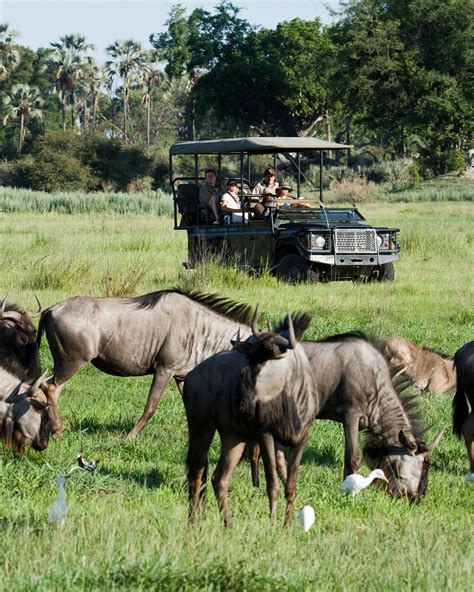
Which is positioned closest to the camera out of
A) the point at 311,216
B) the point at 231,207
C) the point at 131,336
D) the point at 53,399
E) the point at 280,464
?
the point at 280,464

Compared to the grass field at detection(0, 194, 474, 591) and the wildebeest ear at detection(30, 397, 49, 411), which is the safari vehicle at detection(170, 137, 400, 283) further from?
the wildebeest ear at detection(30, 397, 49, 411)

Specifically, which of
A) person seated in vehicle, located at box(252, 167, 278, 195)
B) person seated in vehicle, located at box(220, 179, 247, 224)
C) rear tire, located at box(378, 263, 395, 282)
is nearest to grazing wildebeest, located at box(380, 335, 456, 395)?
rear tire, located at box(378, 263, 395, 282)

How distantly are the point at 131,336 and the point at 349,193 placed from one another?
4233 centimetres

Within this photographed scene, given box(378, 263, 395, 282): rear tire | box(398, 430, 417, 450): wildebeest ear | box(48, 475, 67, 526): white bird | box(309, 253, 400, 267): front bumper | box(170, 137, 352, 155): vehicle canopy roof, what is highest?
box(170, 137, 352, 155): vehicle canopy roof

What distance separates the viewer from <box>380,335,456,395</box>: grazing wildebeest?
449 inches

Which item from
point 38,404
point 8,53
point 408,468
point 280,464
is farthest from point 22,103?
point 408,468

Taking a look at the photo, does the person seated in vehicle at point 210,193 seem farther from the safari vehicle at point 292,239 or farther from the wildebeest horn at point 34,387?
the wildebeest horn at point 34,387

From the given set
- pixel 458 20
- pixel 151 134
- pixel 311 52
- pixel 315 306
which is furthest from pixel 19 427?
pixel 151 134

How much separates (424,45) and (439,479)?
174 feet

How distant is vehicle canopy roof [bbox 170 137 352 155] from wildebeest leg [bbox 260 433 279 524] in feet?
47.9

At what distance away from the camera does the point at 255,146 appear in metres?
20.8

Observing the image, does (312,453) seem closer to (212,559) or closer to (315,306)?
(212,559)

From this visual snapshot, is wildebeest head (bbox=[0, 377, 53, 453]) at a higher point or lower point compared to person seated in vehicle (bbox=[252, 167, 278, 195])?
lower

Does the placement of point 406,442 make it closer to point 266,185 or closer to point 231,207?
point 231,207
